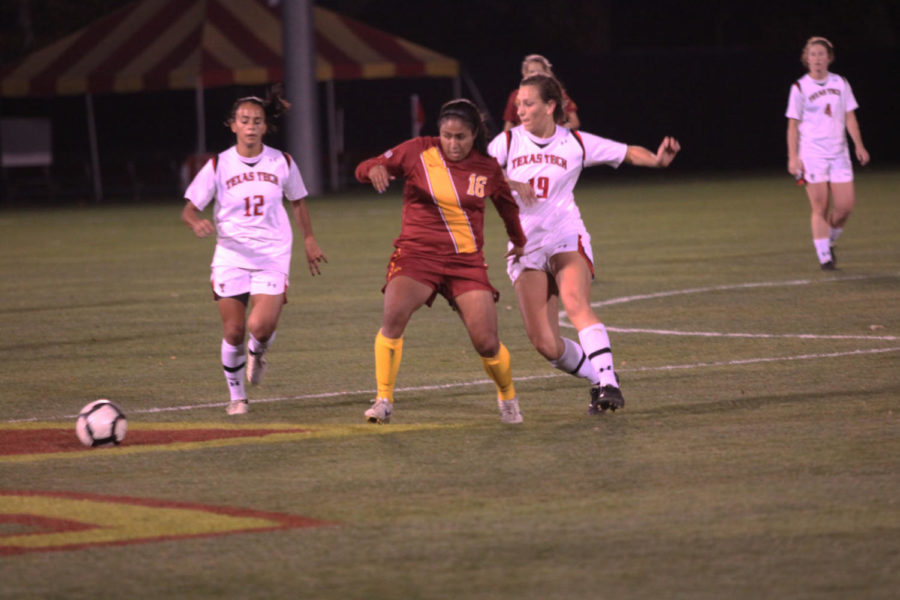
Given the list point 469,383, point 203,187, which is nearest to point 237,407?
point 203,187

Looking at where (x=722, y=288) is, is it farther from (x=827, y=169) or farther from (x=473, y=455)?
(x=473, y=455)

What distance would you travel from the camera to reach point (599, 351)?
339 inches

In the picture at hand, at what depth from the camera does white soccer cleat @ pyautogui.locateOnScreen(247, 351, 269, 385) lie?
9.71 metres

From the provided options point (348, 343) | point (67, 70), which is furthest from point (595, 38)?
point (348, 343)

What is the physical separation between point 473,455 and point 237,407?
200cm

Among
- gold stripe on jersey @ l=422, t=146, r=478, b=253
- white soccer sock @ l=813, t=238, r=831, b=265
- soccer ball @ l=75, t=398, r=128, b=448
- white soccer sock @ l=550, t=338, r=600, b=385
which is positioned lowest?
soccer ball @ l=75, t=398, r=128, b=448

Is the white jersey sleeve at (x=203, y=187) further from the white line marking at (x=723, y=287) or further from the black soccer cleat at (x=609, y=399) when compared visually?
the white line marking at (x=723, y=287)

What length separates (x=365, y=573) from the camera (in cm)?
549

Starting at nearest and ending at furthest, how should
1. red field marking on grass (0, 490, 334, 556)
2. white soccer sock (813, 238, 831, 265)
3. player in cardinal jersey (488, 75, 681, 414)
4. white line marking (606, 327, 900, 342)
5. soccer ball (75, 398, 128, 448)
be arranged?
red field marking on grass (0, 490, 334, 556), soccer ball (75, 398, 128, 448), player in cardinal jersey (488, 75, 681, 414), white line marking (606, 327, 900, 342), white soccer sock (813, 238, 831, 265)

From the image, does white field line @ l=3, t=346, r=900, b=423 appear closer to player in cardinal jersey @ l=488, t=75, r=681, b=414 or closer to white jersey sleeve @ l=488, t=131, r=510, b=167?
player in cardinal jersey @ l=488, t=75, r=681, b=414

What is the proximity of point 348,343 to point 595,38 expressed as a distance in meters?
38.4

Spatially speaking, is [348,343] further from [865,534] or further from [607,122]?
[607,122]

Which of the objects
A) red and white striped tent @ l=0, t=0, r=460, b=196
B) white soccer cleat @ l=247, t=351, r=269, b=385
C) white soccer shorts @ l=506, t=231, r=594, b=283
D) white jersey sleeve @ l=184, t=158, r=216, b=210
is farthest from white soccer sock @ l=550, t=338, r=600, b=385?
red and white striped tent @ l=0, t=0, r=460, b=196

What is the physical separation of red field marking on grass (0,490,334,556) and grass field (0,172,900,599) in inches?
0.8
